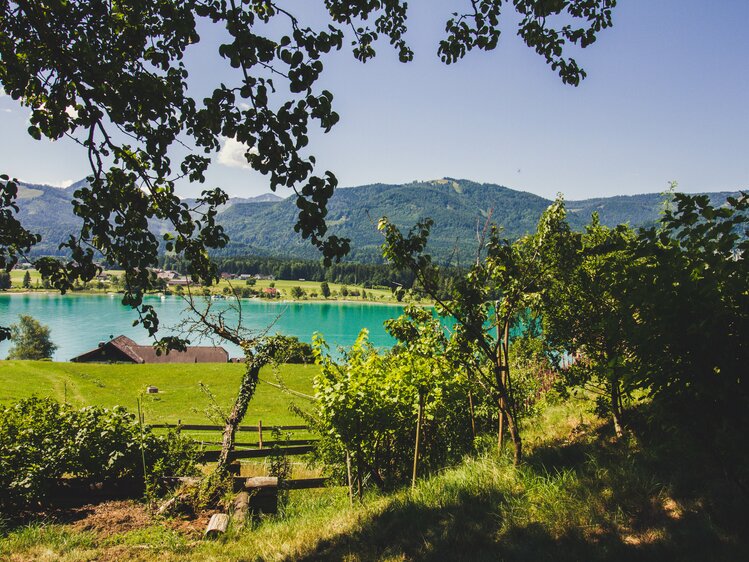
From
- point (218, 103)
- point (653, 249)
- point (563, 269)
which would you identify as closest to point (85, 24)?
point (218, 103)

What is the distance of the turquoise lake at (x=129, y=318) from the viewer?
82.4m

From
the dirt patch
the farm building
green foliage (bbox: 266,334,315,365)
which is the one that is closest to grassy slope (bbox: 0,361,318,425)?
the farm building

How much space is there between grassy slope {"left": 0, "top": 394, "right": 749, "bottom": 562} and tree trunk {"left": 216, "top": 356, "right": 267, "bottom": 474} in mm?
2077

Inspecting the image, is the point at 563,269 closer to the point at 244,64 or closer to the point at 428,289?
the point at 428,289

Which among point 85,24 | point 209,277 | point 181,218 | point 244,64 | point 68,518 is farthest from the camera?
point 68,518

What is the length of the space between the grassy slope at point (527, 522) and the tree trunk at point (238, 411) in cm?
208

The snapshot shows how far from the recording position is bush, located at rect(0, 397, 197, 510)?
709 cm

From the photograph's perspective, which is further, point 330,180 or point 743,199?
point 743,199

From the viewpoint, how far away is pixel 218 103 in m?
2.52

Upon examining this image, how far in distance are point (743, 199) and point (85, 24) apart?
4.86 meters

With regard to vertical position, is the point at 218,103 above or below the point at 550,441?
above

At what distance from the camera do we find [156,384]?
145 ft

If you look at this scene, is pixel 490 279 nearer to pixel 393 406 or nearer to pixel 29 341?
pixel 393 406

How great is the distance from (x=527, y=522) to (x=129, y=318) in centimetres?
12651
